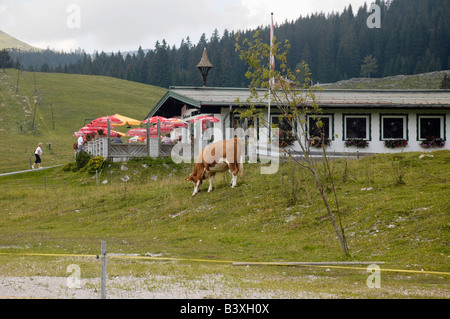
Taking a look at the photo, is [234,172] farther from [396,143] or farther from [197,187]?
[396,143]

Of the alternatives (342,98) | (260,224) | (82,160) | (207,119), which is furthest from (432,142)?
(82,160)

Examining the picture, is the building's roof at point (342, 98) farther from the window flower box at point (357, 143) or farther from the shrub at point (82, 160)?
the shrub at point (82, 160)

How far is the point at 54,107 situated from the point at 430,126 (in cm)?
7544

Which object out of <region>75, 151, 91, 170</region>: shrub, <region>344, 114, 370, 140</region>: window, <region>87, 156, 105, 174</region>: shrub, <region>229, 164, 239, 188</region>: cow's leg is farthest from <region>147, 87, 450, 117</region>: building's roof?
<region>229, 164, 239, 188</region>: cow's leg

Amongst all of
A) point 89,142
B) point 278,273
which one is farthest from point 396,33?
point 278,273

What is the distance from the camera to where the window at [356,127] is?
3734 cm

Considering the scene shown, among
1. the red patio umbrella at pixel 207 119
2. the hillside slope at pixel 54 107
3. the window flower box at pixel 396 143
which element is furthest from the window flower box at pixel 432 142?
the hillside slope at pixel 54 107

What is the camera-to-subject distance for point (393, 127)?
37281 mm

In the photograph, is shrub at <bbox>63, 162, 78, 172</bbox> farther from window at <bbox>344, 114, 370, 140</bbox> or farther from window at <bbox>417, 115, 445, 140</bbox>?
window at <bbox>417, 115, 445, 140</bbox>

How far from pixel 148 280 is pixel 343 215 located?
8.54 meters

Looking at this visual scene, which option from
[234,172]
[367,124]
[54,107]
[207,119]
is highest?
[54,107]

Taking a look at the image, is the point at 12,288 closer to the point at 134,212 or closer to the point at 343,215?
the point at 343,215

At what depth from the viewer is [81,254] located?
15.6m

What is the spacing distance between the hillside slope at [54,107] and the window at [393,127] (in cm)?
2838
